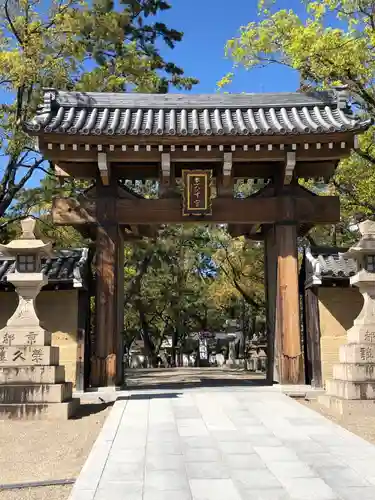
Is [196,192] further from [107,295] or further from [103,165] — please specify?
[107,295]

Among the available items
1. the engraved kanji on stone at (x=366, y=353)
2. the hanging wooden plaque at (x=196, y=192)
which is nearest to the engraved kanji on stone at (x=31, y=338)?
the hanging wooden plaque at (x=196, y=192)

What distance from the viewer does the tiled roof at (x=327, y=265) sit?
11586 mm

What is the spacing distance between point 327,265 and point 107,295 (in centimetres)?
529

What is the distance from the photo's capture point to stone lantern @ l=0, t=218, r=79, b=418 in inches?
355

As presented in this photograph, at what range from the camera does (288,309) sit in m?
11.4

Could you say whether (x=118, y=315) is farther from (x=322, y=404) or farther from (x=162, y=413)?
(x=322, y=404)

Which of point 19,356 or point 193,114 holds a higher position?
point 193,114

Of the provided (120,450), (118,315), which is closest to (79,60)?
(118,315)

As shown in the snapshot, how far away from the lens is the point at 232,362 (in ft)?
109

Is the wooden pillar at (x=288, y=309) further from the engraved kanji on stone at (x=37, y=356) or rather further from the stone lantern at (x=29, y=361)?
the engraved kanji on stone at (x=37, y=356)

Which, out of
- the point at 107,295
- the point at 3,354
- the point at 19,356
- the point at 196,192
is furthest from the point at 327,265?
the point at 3,354

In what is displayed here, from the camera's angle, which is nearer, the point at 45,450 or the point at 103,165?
the point at 45,450

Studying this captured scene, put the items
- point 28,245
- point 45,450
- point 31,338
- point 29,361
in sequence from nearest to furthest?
point 45,450 → point 29,361 → point 31,338 → point 28,245

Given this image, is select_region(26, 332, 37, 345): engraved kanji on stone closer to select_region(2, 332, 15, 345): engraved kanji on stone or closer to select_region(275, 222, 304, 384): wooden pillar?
select_region(2, 332, 15, 345): engraved kanji on stone
